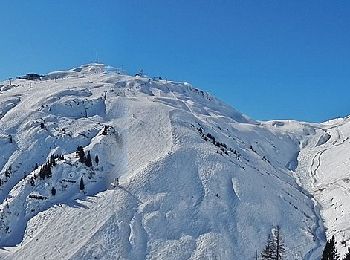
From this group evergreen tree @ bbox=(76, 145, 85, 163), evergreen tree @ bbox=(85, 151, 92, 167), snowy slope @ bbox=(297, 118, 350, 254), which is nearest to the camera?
evergreen tree @ bbox=(85, 151, 92, 167)

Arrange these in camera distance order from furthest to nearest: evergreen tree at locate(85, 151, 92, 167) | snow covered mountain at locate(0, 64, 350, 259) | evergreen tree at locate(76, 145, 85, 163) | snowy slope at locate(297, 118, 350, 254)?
snowy slope at locate(297, 118, 350, 254)
evergreen tree at locate(76, 145, 85, 163)
evergreen tree at locate(85, 151, 92, 167)
snow covered mountain at locate(0, 64, 350, 259)

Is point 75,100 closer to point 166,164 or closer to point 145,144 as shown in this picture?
point 145,144

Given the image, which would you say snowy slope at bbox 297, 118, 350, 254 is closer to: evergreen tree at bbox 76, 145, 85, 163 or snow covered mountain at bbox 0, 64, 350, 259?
snow covered mountain at bbox 0, 64, 350, 259

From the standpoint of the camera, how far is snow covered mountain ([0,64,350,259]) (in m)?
72.9

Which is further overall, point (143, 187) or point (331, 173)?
point (331, 173)

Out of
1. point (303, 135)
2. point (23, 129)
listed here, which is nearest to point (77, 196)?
point (23, 129)

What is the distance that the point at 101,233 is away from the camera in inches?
2849

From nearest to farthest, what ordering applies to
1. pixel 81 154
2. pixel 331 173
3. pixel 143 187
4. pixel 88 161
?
1. pixel 143 187
2. pixel 88 161
3. pixel 81 154
4. pixel 331 173

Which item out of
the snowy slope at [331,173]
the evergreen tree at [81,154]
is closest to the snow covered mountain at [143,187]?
the evergreen tree at [81,154]

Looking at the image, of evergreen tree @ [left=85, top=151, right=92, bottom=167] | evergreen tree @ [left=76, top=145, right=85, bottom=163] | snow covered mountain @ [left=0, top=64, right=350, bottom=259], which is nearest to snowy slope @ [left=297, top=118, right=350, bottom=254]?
snow covered mountain @ [left=0, top=64, right=350, bottom=259]

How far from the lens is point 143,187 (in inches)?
3322

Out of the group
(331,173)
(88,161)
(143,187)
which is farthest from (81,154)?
(331,173)

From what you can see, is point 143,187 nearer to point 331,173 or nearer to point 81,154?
point 81,154

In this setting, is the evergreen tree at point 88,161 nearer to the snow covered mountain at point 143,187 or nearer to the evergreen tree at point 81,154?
the snow covered mountain at point 143,187
